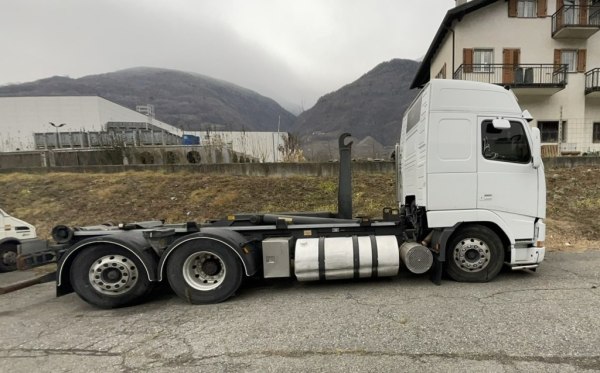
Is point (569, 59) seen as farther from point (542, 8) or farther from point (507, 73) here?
point (507, 73)

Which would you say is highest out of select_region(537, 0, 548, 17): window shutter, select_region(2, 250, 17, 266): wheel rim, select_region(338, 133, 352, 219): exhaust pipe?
select_region(537, 0, 548, 17): window shutter

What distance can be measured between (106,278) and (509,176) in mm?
6053

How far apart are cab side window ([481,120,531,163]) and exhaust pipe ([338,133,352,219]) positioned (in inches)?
85.1

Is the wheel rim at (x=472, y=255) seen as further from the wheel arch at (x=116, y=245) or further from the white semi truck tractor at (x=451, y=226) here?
the wheel arch at (x=116, y=245)

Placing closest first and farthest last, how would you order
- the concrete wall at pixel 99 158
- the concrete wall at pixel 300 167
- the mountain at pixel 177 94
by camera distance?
the concrete wall at pixel 300 167, the concrete wall at pixel 99 158, the mountain at pixel 177 94

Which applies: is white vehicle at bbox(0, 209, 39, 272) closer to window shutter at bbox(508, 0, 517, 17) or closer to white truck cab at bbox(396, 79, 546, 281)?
white truck cab at bbox(396, 79, 546, 281)

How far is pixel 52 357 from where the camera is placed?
10.2 ft

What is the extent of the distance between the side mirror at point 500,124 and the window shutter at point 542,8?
68.6 ft

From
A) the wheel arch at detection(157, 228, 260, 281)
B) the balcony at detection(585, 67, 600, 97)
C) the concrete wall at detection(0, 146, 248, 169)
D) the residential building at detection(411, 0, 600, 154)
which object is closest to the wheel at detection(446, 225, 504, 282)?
the wheel arch at detection(157, 228, 260, 281)

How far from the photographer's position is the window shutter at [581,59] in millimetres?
19062

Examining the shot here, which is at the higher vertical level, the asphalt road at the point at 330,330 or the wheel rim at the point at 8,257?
the wheel rim at the point at 8,257

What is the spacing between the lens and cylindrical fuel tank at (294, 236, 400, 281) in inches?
183

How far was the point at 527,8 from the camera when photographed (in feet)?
63.5

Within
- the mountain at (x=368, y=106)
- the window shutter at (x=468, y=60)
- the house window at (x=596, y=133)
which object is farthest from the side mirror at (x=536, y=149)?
the mountain at (x=368, y=106)
